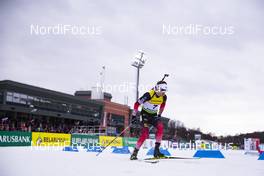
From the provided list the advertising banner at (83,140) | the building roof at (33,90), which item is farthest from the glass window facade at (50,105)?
the advertising banner at (83,140)

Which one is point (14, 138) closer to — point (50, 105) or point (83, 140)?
point (83, 140)

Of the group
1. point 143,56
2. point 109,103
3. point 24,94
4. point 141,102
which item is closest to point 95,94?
point 109,103

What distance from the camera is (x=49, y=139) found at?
20406 mm

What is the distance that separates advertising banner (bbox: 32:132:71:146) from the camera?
19625 mm

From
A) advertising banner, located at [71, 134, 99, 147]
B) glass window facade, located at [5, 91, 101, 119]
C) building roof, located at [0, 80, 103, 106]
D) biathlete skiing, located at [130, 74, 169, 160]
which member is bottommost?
advertising banner, located at [71, 134, 99, 147]

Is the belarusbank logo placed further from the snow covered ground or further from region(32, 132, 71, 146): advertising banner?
the snow covered ground

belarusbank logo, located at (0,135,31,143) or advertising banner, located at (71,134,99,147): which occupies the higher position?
belarusbank logo, located at (0,135,31,143)

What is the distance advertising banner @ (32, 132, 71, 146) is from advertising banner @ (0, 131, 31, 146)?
0.54 meters

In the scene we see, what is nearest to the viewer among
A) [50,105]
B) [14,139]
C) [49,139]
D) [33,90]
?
[14,139]

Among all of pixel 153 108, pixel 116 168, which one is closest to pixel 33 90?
pixel 153 108

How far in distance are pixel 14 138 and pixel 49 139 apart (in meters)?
2.85

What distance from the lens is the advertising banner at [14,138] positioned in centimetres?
1717

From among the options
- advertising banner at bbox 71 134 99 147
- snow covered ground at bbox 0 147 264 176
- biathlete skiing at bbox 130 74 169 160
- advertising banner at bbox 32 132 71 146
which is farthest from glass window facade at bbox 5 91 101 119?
snow covered ground at bbox 0 147 264 176

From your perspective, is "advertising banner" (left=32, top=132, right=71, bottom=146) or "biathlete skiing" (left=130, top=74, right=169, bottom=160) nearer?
"biathlete skiing" (left=130, top=74, right=169, bottom=160)
